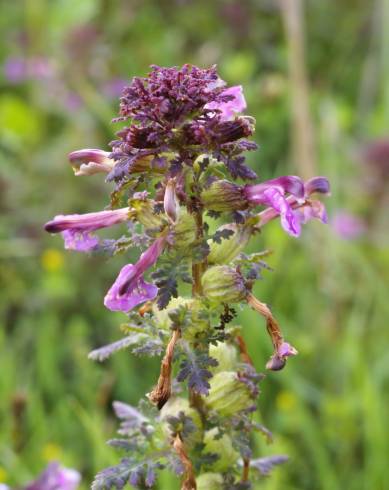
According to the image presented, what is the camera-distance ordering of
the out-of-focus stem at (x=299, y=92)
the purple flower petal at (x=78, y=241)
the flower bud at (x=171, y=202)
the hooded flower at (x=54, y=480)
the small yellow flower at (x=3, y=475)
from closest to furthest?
1. the flower bud at (x=171, y=202)
2. the purple flower petal at (x=78, y=241)
3. the hooded flower at (x=54, y=480)
4. the small yellow flower at (x=3, y=475)
5. the out-of-focus stem at (x=299, y=92)

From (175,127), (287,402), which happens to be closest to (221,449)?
(175,127)

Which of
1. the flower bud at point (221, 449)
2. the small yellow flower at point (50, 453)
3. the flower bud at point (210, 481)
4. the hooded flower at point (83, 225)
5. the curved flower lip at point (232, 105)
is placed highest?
the curved flower lip at point (232, 105)

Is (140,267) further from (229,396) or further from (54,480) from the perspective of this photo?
(54,480)

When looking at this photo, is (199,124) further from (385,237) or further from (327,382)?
(385,237)

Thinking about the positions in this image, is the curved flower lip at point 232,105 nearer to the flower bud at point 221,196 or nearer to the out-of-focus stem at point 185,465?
the flower bud at point 221,196

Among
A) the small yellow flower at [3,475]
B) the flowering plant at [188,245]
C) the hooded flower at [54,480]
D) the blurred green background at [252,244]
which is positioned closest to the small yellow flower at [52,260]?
the blurred green background at [252,244]

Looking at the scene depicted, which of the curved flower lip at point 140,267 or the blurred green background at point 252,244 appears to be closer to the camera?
the curved flower lip at point 140,267

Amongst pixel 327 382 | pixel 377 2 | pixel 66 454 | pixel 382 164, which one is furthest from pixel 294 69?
pixel 377 2
